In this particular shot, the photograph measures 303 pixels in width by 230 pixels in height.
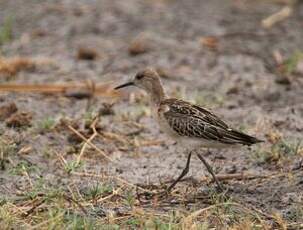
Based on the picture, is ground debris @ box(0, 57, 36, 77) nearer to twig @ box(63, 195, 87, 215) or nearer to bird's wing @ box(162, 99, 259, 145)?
bird's wing @ box(162, 99, 259, 145)

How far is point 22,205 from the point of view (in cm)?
565

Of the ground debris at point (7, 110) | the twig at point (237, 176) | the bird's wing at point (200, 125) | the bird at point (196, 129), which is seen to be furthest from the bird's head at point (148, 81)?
the ground debris at point (7, 110)

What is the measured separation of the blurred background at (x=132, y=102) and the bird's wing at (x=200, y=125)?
39 centimetres

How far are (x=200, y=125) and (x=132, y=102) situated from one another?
2.52 m

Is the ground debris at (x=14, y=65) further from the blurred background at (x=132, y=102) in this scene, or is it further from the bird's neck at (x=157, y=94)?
the bird's neck at (x=157, y=94)

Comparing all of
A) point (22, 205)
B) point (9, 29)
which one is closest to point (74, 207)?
point (22, 205)

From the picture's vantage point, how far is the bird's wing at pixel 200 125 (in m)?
5.98

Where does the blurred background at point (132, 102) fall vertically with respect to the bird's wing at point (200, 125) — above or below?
below

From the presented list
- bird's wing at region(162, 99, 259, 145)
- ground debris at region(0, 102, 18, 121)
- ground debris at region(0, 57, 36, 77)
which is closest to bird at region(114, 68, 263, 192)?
bird's wing at region(162, 99, 259, 145)

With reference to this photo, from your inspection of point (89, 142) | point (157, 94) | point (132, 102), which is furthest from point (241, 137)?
point (132, 102)

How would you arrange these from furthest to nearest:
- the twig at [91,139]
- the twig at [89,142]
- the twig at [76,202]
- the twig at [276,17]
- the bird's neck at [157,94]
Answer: the twig at [276,17] → the twig at [89,142] → the twig at [91,139] → the bird's neck at [157,94] → the twig at [76,202]

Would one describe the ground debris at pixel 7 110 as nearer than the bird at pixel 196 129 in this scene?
No

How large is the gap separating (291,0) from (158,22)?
2.38 metres

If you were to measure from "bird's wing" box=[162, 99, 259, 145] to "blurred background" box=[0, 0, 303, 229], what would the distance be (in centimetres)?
39
